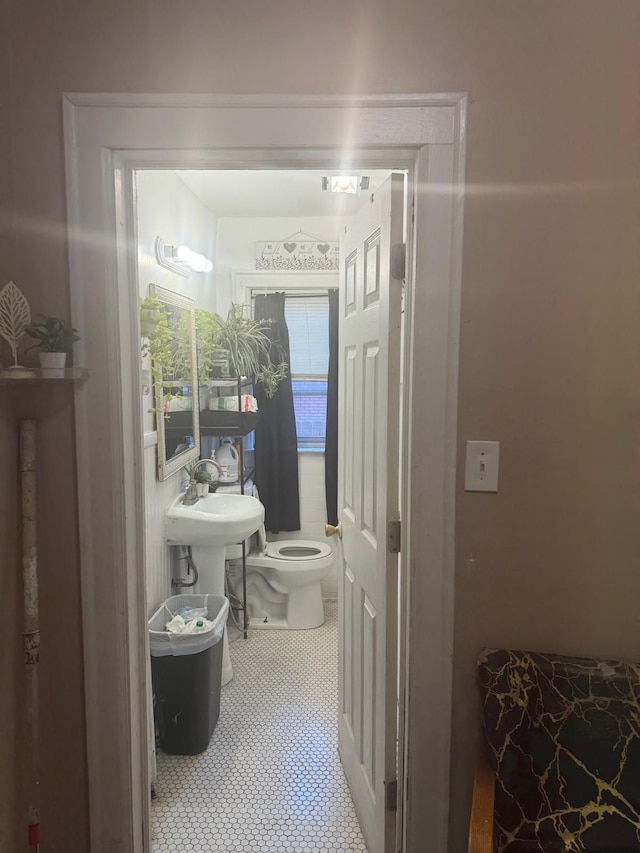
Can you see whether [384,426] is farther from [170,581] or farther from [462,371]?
[170,581]

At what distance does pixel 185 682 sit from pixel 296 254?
8.45ft

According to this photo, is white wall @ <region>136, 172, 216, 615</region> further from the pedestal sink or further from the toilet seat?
the toilet seat

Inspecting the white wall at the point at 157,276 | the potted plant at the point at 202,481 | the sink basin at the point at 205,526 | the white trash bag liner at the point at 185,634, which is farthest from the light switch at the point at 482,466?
the potted plant at the point at 202,481

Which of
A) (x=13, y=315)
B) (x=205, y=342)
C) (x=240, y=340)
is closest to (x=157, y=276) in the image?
(x=205, y=342)

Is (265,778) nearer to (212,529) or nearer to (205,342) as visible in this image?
(212,529)

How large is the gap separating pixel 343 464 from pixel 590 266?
1.09 m

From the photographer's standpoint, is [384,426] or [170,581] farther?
[170,581]

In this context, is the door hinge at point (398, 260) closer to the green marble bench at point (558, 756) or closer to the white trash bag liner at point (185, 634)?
the green marble bench at point (558, 756)

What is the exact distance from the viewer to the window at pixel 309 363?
3.69 meters

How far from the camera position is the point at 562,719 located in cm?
124

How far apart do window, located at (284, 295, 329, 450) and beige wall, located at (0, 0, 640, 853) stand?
2.41m

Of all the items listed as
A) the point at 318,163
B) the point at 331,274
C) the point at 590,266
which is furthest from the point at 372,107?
the point at 331,274

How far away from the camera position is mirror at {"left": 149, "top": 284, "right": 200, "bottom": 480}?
2.39m

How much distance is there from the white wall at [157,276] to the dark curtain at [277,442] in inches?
29.3
